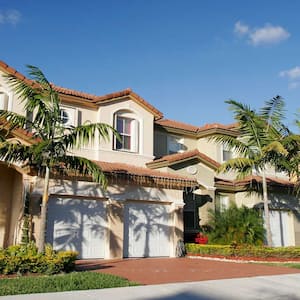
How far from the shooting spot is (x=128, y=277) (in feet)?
37.7

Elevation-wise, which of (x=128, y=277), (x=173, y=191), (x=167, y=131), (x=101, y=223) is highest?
(x=167, y=131)

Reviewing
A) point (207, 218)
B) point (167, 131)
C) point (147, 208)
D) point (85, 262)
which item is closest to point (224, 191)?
point (207, 218)

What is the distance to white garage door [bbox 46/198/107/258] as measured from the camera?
15719 mm

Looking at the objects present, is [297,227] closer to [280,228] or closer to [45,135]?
[280,228]

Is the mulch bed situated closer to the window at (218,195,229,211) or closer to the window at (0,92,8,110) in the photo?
the window at (218,195,229,211)

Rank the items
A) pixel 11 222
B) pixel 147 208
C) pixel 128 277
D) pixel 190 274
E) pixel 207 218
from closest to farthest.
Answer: pixel 128 277 → pixel 190 274 → pixel 11 222 → pixel 147 208 → pixel 207 218

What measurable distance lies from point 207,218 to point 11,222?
32.5ft

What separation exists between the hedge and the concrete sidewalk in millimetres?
6215

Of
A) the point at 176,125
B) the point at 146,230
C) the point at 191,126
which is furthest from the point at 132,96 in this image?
the point at 146,230

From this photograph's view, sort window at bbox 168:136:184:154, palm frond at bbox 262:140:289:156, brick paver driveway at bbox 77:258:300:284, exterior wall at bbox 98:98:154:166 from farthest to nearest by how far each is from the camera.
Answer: window at bbox 168:136:184:154
exterior wall at bbox 98:98:154:166
palm frond at bbox 262:140:289:156
brick paver driveway at bbox 77:258:300:284

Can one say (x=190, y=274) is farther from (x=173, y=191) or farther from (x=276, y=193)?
(x=276, y=193)

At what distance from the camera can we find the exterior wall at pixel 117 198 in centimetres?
1595

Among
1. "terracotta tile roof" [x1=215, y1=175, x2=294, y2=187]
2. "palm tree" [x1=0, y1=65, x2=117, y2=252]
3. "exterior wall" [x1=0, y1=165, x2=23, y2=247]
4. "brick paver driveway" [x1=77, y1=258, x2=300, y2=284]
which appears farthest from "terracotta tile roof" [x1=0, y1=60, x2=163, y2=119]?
"brick paver driveway" [x1=77, y1=258, x2=300, y2=284]

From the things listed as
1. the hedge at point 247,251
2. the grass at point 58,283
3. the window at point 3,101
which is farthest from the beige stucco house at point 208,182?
the grass at point 58,283
